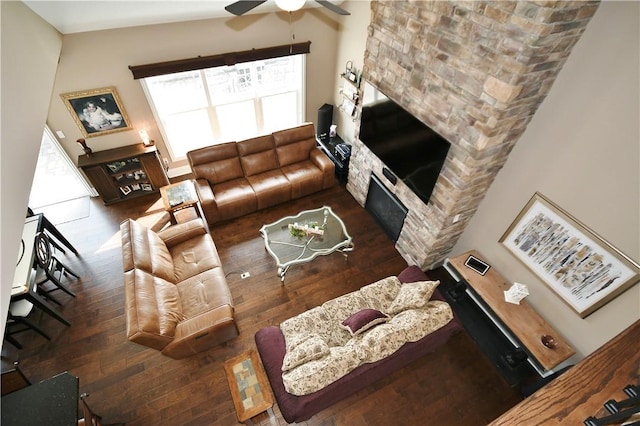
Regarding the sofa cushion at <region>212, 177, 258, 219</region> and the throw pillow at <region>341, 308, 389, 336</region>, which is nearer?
the throw pillow at <region>341, 308, 389, 336</region>

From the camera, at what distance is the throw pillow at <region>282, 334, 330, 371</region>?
8.49 ft

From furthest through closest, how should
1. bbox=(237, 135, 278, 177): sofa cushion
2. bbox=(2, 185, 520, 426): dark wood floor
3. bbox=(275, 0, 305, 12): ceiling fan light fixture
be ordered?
bbox=(237, 135, 278, 177): sofa cushion, bbox=(2, 185, 520, 426): dark wood floor, bbox=(275, 0, 305, 12): ceiling fan light fixture

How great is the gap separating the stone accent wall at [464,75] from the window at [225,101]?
2.12 m

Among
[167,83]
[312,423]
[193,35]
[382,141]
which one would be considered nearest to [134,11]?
[193,35]

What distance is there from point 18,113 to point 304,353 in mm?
2882

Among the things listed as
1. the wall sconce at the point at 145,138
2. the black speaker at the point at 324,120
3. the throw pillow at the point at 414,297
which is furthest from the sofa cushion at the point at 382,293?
the wall sconce at the point at 145,138

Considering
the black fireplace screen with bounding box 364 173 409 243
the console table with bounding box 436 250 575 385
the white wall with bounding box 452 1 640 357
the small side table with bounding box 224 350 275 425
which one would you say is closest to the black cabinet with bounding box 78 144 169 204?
the black fireplace screen with bounding box 364 173 409 243

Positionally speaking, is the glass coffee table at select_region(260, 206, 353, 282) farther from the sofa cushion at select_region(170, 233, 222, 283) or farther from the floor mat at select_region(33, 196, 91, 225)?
the floor mat at select_region(33, 196, 91, 225)

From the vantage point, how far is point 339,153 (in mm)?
5320

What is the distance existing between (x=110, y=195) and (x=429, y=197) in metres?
4.91

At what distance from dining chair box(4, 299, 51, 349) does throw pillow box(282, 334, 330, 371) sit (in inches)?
109

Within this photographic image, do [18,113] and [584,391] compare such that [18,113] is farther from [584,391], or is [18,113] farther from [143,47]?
[584,391]

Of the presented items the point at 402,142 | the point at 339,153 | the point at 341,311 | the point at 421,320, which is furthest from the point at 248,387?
the point at 339,153

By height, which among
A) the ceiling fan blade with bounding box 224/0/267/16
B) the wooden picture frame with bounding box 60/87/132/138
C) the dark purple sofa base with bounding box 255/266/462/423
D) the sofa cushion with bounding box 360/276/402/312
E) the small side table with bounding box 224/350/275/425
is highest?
the ceiling fan blade with bounding box 224/0/267/16
